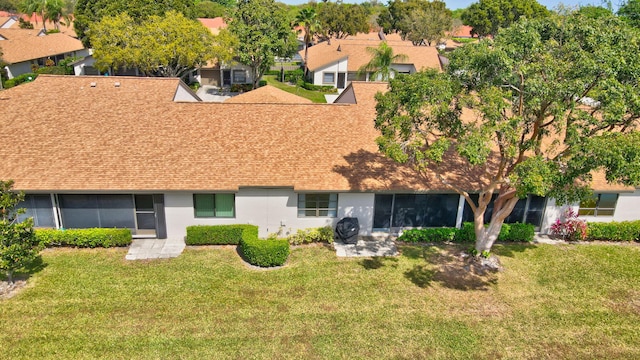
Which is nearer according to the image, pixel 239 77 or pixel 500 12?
pixel 239 77

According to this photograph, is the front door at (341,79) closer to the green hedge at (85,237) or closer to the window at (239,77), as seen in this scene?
the window at (239,77)

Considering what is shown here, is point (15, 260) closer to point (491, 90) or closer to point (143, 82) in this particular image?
point (143, 82)

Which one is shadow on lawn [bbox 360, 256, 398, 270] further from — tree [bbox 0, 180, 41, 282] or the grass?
the grass

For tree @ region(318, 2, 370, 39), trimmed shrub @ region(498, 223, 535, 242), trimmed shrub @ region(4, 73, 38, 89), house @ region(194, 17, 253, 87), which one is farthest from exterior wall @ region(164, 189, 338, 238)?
tree @ region(318, 2, 370, 39)

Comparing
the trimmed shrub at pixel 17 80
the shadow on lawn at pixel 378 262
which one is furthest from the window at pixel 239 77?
the shadow on lawn at pixel 378 262

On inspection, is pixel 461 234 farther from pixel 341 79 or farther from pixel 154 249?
pixel 341 79

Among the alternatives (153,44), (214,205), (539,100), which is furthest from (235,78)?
(539,100)
